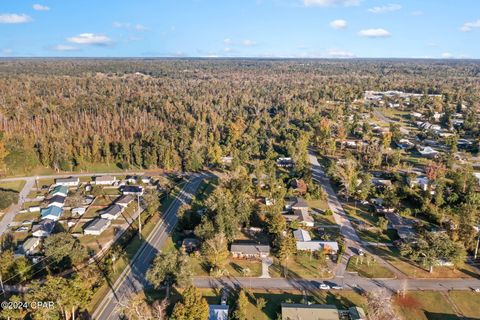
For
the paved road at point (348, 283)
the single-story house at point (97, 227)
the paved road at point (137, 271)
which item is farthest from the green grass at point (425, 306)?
the single-story house at point (97, 227)

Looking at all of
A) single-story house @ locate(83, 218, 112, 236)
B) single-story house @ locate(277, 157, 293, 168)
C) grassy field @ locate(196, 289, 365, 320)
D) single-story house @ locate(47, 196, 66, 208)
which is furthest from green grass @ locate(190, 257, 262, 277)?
single-story house @ locate(277, 157, 293, 168)

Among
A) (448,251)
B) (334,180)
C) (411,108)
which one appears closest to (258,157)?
(334,180)

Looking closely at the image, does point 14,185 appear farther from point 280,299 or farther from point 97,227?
point 280,299

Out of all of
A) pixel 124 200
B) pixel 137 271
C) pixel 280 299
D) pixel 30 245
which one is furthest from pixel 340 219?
pixel 30 245

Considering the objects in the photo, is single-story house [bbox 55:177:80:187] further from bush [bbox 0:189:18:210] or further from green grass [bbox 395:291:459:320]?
green grass [bbox 395:291:459:320]

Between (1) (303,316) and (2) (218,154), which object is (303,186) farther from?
(1) (303,316)

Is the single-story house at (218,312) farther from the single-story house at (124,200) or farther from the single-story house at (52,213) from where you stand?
the single-story house at (52,213)
